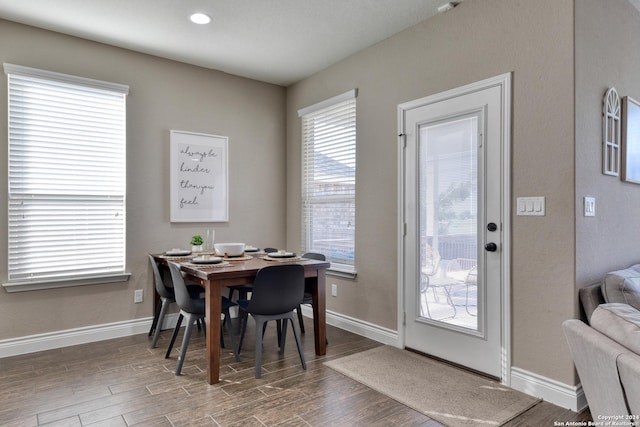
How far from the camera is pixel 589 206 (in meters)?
2.48

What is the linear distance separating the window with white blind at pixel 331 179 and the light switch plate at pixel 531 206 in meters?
1.70

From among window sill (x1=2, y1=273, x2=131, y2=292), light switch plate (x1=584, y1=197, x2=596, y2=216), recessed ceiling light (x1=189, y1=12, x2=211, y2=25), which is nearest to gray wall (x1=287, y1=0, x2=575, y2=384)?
light switch plate (x1=584, y1=197, x2=596, y2=216)

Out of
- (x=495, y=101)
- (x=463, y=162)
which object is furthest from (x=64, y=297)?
(x=495, y=101)

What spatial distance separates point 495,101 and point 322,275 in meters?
1.83

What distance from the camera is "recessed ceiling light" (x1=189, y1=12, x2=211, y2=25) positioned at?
3.17 m

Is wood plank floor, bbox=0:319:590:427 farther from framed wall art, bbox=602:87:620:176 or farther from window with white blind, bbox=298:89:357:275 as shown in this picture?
framed wall art, bbox=602:87:620:176

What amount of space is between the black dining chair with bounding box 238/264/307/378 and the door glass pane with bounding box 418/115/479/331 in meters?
1.07

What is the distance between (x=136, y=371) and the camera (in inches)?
115

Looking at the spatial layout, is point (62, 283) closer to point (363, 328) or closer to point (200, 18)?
point (200, 18)

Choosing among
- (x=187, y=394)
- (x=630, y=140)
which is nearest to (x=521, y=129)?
(x=630, y=140)

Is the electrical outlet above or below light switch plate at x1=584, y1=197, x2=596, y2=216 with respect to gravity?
below

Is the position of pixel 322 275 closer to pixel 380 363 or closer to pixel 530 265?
pixel 380 363

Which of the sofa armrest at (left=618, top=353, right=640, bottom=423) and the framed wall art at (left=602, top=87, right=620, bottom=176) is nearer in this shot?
the sofa armrest at (left=618, top=353, right=640, bottom=423)

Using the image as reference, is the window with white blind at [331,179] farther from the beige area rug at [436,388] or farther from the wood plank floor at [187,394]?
the wood plank floor at [187,394]
